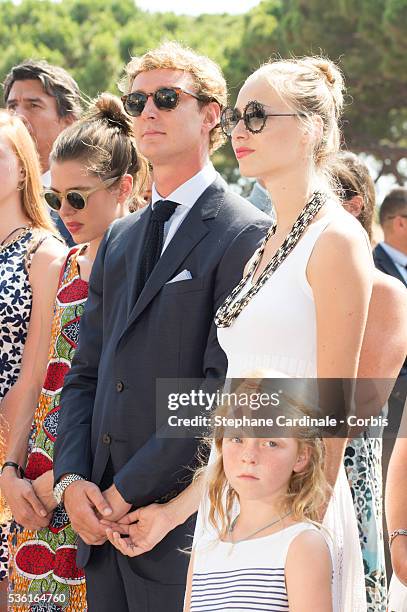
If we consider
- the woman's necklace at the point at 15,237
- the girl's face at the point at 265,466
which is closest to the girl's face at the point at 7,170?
the woman's necklace at the point at 15,237

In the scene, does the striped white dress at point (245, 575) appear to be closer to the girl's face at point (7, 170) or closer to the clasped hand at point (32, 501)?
the clasped hand at point (32, 501)

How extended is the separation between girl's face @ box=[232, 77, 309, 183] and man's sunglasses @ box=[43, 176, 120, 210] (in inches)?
43.7

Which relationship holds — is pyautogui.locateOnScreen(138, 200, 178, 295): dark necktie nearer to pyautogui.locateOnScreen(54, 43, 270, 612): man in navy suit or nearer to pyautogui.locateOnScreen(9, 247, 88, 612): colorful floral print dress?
pyautogui.locateOnScreen(54, 43, 270, 612): man in navy suit

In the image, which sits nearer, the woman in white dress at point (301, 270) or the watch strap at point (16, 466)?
the woman in white dress at point (301, 270)

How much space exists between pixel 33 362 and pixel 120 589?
3.93 ft

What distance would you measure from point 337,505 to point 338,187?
4.70 feet

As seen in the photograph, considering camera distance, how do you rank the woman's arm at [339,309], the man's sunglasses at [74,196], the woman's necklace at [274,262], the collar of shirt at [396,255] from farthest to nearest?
1. the collar of shirt at [396,255]
2. the man's sunglasses at [74,196]
3. the woman's necklace at [274,262]
4. the woman's arm at [339,309]

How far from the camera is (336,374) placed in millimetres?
2934

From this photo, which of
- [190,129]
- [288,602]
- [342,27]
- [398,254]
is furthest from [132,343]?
[342,27]

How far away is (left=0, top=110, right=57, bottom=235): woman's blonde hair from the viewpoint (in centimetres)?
473

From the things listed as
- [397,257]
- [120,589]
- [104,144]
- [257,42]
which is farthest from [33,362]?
[257,42]

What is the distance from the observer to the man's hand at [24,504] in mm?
3992

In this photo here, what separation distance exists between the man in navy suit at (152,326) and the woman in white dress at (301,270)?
14 cm

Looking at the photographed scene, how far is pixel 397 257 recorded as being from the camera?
903 centimetres
